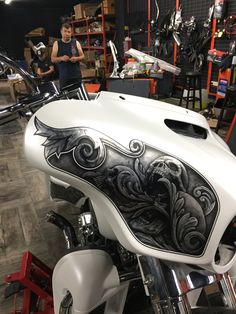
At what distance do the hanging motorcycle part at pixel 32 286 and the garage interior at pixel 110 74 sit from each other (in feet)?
0.10

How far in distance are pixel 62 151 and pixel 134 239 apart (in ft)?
0.61

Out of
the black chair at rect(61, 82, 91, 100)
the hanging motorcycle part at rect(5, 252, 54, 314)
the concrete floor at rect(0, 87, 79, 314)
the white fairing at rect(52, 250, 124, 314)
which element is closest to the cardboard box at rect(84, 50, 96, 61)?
the concrete floor at rect(0, 87, 79, 314)

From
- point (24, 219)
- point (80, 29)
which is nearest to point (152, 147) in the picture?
point (24, 219)

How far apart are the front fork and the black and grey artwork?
8 cm

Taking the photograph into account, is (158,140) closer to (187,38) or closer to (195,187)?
(195,187)

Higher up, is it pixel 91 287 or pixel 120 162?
pixel 120 162

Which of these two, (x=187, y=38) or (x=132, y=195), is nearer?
(x=132, y=195)

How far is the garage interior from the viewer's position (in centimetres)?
140

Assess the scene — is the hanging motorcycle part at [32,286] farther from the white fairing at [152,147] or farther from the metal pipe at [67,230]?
the white fairing at [152,147]

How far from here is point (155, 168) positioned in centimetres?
42

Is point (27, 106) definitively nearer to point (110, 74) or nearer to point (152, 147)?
point (152, 147)

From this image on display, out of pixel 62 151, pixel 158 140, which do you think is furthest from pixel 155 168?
pixel 62 151

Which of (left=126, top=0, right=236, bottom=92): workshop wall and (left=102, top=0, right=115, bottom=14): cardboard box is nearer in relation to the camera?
(left=126, top=0, right=236, bottom=92): workshop wall

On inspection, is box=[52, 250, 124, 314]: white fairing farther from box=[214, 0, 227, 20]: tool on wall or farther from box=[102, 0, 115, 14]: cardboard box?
box=[102, 0, 115, 14]: cardboard box
